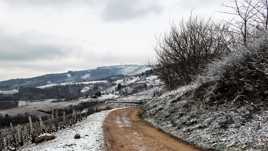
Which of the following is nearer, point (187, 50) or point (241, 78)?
point (241, 78)

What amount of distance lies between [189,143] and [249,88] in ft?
16.1

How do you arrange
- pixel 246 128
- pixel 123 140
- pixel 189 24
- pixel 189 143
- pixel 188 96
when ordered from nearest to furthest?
pixel 246 128, pixel 189 143, pixel 123 140, pixel 188 96, pixel 189 24

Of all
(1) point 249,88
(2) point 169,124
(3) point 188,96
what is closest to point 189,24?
(3) point 188,96

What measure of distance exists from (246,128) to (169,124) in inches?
358

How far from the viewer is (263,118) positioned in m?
16.3

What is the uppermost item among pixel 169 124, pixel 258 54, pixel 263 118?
pixel 258 54

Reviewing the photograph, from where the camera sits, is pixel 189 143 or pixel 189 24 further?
pixel 189 24

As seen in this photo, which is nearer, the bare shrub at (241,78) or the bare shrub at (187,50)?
the bare shrub at (241,78)

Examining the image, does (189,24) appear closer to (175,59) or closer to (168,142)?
(175,59)

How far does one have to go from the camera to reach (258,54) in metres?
20.3

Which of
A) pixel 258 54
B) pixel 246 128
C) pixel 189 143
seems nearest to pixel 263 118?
pixel 246 128

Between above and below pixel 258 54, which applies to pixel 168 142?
below

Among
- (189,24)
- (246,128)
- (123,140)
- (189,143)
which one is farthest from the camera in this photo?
(189,24)

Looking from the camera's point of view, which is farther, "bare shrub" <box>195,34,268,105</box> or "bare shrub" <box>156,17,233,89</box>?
"bare shrub" <box>156,17,233,89</box>
